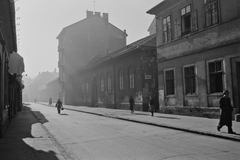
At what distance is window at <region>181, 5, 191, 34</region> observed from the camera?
16656 mm

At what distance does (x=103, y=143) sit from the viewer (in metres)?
7.70

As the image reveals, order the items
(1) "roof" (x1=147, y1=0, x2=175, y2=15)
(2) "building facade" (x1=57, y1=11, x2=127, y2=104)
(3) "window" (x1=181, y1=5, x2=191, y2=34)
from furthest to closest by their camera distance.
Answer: (2) "building facade" (x1=57, y1=11, x2=127, y2=104), (1) "roof" (x1=147, y1=0, x2=175, y2=15), (3) "window" (x1=181, y1=5, x2=191, y2=34)

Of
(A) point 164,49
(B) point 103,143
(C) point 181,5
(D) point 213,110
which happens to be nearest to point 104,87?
(A) point 164,49

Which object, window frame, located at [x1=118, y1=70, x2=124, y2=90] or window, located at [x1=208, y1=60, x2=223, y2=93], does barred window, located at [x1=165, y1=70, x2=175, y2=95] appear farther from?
window frame, located at [x1=118, y1=70, x2=124, y2=90]

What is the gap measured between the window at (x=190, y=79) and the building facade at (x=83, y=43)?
29845mm

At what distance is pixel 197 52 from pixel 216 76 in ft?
7.00

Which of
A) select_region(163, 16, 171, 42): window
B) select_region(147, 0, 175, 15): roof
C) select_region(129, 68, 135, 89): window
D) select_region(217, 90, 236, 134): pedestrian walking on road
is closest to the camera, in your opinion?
select_region(217, 90, 236, 134): pedestrian walking on road

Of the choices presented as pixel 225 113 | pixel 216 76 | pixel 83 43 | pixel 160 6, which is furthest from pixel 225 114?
pixel 83 43

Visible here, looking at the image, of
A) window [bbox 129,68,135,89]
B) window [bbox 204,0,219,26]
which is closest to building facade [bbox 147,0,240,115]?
window [bbox 204,0,219,26]

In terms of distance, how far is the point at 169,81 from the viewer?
1866 centimetres

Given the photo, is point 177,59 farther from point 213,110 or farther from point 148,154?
point 148,154

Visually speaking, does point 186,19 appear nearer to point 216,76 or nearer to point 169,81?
point 169,81

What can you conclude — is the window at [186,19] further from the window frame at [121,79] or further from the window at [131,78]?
the window frame at [121,79]

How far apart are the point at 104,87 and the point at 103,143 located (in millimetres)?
24842
